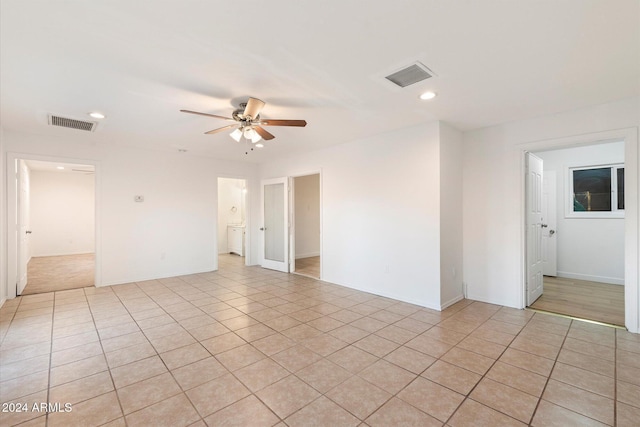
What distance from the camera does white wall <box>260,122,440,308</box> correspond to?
154 inches

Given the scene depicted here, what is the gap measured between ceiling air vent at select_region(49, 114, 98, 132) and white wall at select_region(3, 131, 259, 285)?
1082 millimetres

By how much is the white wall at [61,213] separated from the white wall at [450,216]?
1056 centimetres

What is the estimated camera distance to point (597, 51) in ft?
7.18

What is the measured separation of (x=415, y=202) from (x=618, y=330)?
2.57 meters

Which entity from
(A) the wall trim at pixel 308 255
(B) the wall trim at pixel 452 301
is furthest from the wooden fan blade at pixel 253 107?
(A) the wall trim at pixel 308 255

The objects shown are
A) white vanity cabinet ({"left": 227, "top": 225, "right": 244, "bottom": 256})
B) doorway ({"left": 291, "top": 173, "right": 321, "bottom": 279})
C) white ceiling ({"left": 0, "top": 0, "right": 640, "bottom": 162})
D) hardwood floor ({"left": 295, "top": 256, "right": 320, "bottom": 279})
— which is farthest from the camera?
white vanity cabinet ({"left": 227, "top": 225, "right": 244, "bottom": 256})

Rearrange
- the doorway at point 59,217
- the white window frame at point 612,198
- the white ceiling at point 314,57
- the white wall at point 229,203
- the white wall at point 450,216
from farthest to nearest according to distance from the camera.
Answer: the white wall at point 229,203
the doorway at point 59,217
the white window frame at point 612,198
the white wall at point 450,216
the white ceiling at point 314,57

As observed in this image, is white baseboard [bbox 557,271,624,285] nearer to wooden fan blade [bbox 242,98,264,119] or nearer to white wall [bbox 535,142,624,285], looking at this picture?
white wall [bbox 535,142,624,285]

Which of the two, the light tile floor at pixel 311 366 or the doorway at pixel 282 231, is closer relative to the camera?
the light tile floor at pixel 311 366

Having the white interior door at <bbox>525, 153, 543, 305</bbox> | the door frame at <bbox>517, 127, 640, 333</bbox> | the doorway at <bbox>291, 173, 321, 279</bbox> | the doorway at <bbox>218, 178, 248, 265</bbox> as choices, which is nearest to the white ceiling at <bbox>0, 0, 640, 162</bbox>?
the door frame at <bbox>517, 127, 640, 333</bbox>

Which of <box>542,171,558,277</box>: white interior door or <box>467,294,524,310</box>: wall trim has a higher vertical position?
<box>542,171,558,277</box>: white interior door

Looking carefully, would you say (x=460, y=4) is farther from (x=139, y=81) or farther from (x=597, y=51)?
(x=139, y=81)

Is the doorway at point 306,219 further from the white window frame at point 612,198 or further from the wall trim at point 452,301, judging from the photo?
the white window frame at point 612,198

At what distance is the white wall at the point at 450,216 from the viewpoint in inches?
152
